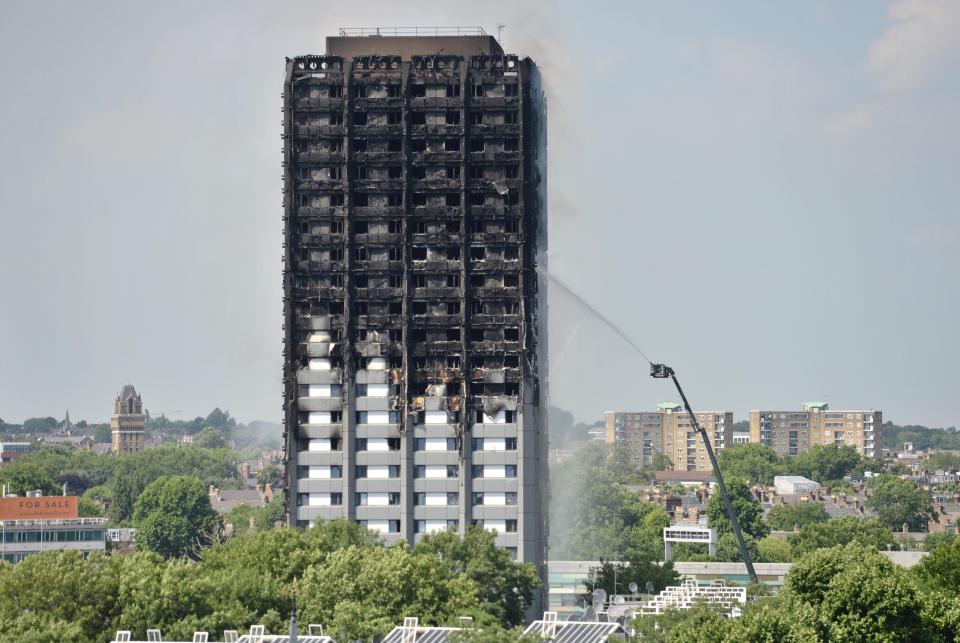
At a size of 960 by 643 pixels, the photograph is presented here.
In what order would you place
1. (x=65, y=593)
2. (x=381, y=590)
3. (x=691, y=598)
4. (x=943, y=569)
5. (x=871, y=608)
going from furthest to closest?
1. (x=691, y=598)
2. (x=381, y=590)
3. (x=943, y=569)
4. (x=65, y=593)
5. (x=871, y=608)

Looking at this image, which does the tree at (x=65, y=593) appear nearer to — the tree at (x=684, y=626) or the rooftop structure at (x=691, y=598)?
the tree at (x=684, y=626)

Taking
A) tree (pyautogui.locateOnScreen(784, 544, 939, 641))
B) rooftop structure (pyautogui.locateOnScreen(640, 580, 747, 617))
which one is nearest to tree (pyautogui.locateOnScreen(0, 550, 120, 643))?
rooftop structure (pyautogui.locateOnScreen(640, 580, 747, 617))

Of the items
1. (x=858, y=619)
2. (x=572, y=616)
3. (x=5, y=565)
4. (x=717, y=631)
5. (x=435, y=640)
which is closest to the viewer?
(x=717, y=631)

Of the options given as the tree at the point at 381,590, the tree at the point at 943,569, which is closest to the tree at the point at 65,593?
the tree at the point at 381,590

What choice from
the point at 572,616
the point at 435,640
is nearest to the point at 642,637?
the point at 435,640

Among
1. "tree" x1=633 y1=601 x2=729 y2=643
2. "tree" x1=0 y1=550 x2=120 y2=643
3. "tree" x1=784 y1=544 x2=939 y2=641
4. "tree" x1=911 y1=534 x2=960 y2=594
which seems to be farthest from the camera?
"tree" x1=911 y1=534 x2=960 y2=594

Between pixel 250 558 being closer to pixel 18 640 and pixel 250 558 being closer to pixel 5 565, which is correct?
pixel 5 565

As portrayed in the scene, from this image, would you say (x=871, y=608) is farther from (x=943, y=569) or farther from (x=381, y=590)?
(x=381, y=590)

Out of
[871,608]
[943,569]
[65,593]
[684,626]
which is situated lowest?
[684,626]

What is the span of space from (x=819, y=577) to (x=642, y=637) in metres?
20.7

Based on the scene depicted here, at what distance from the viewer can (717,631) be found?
405 ft

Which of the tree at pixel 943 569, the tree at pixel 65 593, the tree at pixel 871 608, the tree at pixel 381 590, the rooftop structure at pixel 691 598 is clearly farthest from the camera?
the tree at pixel 381 590

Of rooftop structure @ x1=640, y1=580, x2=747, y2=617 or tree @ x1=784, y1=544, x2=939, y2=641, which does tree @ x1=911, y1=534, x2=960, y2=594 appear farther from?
tree @ x1=784, y1=544, x2=939, y2=641

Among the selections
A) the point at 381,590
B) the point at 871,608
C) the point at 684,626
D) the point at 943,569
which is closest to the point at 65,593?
the point at 381,590
